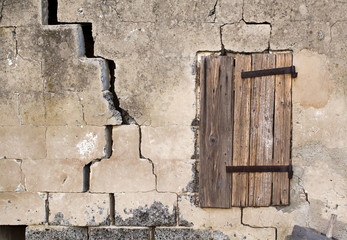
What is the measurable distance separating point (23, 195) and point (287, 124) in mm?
2685

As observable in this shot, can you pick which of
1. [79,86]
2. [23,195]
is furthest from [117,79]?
[23,195]

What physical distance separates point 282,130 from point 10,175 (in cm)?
270

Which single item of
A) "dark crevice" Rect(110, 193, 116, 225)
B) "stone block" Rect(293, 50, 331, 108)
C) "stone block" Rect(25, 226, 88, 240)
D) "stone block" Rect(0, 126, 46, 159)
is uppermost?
"stone block" Rect(293, 50, 331, 108)

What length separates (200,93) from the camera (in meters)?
3.31

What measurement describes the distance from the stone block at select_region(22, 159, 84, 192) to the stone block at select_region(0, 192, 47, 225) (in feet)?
0.30

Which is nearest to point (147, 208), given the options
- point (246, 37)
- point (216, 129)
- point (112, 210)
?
point (112, 210)

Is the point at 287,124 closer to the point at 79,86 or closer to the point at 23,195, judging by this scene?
the point at 79,86

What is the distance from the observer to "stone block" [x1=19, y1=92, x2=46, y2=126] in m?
3.43

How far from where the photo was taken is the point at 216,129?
10.8ft

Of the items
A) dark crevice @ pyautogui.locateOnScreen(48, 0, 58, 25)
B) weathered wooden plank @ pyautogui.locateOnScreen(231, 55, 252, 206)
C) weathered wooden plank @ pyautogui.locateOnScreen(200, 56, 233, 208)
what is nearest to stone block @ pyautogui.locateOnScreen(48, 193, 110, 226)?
weathered wooden plank @ pyautogui.locateOnScreen(200, 56, 233, 208)

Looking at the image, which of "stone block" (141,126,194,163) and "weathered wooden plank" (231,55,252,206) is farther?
"stone block" (141,126,194,163)

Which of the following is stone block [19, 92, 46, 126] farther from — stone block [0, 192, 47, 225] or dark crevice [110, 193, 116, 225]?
dark crevice [110, 193, 116, 225]

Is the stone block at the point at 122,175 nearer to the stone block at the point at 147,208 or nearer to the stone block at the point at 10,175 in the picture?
the stone block at the point at 147,208

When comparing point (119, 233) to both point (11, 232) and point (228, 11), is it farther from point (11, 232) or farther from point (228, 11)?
point (228, 11)
